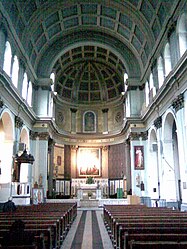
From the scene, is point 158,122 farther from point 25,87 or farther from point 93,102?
point 93,102

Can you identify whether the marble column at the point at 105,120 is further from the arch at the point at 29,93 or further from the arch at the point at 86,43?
the arch at the point at 29,93

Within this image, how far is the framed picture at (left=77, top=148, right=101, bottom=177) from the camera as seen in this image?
30.9 meters

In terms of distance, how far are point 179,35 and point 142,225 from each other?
1247 cm

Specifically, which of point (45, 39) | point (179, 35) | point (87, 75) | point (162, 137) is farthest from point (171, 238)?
point (87, 75)

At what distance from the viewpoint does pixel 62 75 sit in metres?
31.0

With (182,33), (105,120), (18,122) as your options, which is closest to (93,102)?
(105,120)

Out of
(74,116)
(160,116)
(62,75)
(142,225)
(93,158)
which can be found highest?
(62,75)

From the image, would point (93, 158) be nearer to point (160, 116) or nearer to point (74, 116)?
point (74, 116)

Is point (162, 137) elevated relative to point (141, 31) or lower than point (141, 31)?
lower

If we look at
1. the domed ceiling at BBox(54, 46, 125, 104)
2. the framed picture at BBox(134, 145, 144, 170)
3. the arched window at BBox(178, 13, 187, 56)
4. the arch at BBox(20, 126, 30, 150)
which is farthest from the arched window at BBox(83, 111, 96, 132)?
the arched window at BBox(178, 13, 187, 56)

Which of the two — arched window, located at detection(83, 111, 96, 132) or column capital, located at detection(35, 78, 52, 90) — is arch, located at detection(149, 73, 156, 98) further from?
arched window, located at detection(83, 111, 96, 132)

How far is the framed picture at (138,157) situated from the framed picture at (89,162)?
7.85 meters

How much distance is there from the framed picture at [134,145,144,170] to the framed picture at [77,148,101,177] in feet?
25.7

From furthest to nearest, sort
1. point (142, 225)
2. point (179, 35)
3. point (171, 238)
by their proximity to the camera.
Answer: point (179, 35) → point (142, 225) → point (171, 238)
